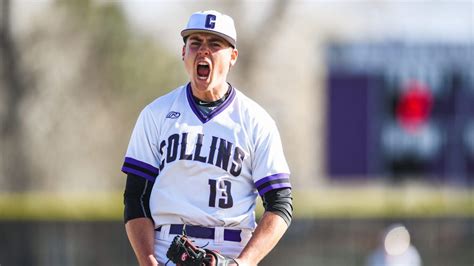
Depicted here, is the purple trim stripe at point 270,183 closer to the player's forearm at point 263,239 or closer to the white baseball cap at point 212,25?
the player's forearm at point 263,239

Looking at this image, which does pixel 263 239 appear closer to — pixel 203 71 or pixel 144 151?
pixel 144 151

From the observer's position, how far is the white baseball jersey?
17.6ft

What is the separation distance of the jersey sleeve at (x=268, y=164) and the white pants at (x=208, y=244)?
0.25 meters

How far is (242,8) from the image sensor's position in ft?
94.6

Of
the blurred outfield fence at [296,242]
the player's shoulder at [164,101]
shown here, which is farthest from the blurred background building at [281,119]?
the player's shoulder at [164,101]

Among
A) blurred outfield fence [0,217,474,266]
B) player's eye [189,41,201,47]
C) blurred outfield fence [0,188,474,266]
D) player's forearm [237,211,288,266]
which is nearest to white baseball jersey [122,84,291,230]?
player's forearm [237,211,288,266]

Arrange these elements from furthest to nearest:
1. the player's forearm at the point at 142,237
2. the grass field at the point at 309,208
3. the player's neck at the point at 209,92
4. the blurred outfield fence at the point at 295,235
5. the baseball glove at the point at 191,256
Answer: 1. the grass field at the point at 309,208
2. the blurred outfield fence at the point at 295,235
3. the player's neck at the point at 209,92
4. the player's forearm at the point at 142,237
5. the baseball glove at the point at 191,256

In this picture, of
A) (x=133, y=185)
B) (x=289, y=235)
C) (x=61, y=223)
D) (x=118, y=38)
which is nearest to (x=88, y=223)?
(x=61, y=223)

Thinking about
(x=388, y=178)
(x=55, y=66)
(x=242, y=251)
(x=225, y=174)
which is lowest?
(x=242, y=251)

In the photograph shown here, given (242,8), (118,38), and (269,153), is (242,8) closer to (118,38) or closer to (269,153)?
(118,38)

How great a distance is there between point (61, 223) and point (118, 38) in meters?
14.3

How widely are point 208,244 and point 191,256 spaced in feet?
0.76

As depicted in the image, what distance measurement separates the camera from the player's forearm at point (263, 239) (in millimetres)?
5211

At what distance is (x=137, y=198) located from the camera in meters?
5.46
